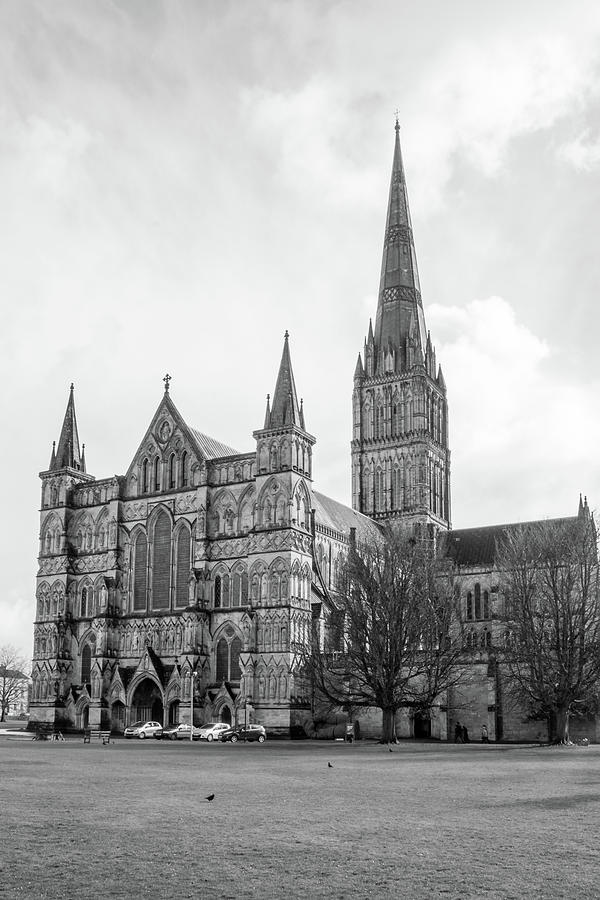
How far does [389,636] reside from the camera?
5659 centimetres

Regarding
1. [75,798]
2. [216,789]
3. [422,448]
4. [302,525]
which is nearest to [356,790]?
[216,789]

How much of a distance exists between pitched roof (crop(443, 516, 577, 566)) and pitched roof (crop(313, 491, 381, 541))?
823 centimetres

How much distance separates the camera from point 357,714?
6969cm

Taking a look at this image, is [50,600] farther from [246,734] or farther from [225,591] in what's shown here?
[246,734]

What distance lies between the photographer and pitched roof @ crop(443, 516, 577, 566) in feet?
302

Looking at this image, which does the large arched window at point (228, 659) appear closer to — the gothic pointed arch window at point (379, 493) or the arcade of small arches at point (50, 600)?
the arcade of small arches at point (50, 600)

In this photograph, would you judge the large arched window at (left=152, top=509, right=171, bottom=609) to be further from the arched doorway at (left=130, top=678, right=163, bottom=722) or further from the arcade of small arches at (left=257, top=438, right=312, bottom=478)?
the arcade of small arches at (left=257, top=438, right=312, bottom=478)

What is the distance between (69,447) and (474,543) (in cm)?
4010

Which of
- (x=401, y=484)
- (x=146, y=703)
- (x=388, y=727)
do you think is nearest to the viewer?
(x=388, y=727)

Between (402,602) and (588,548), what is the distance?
11527 mm

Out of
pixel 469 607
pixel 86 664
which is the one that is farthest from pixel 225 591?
pixel 469 607

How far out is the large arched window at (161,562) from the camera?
→ 72875 mm

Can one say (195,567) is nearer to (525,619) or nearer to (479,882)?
(525,619)

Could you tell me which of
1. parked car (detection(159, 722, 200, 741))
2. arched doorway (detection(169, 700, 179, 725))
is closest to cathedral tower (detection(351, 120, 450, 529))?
arched doorway (detection(169, 700, 179, 725))
